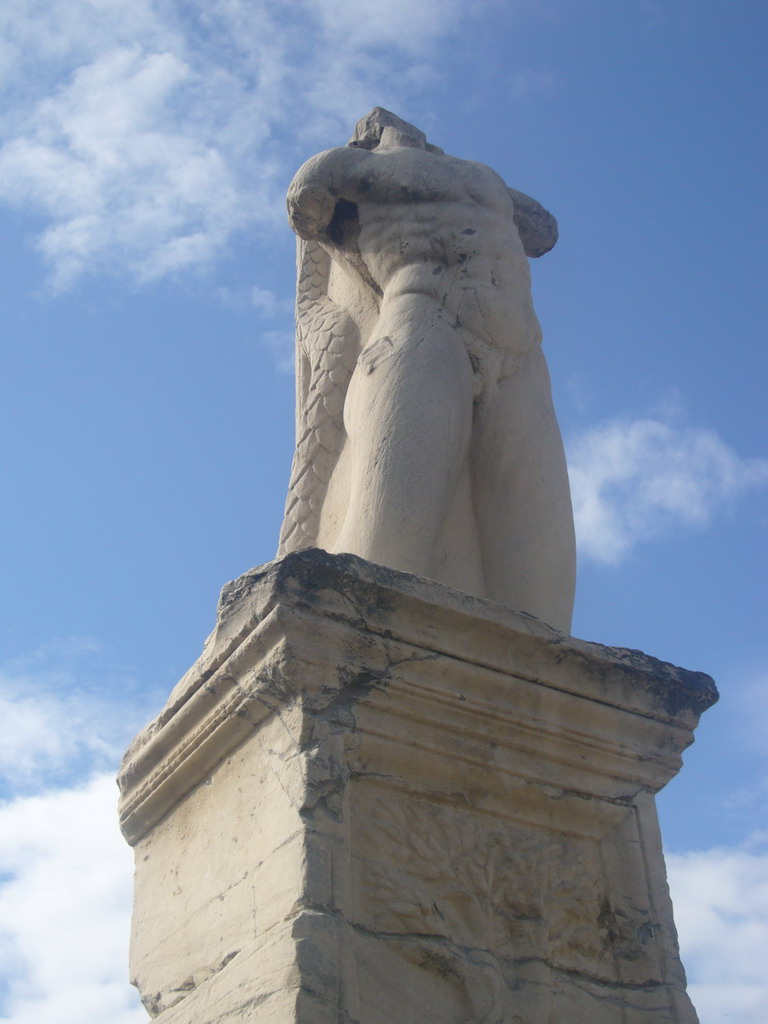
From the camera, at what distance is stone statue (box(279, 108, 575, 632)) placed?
3166 millimetres

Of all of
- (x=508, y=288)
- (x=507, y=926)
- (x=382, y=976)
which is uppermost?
(x=508, y=288)

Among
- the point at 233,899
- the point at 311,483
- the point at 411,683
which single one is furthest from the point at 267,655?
the point at 311,483

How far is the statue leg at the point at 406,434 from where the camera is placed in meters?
3.06

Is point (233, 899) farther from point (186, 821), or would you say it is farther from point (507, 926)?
point (507, 926)

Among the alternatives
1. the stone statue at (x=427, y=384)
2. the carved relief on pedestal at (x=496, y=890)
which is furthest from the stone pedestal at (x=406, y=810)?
the stone statue at (x=427, y=384)

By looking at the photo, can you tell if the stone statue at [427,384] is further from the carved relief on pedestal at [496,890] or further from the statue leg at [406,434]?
the carved relief on pedestal at [496,890]

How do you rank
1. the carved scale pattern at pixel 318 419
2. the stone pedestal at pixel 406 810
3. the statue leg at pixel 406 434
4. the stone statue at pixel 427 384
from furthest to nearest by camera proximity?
the carved scale pattern at pixel 318 419, the stone statue at pixel 427 384, the statue leg at pixel 406 434, the stone pedestal at pixel 406 810

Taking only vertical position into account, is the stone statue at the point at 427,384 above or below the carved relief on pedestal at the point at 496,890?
above

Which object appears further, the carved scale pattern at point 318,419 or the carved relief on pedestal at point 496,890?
the carved scale pattern at point 318,419

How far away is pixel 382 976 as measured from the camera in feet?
7.53

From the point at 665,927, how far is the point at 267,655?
1.02 meters

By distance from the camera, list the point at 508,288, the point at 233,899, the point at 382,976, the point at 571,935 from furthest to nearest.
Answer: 1. the point at 508,288
2. the point at 571,935
3. the point at 233,899
4. the point at 382,976

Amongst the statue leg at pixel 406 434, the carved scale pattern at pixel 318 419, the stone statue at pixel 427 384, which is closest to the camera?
the statue leg at pixel 406 434

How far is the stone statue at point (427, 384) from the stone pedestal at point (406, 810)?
43 centimetres
